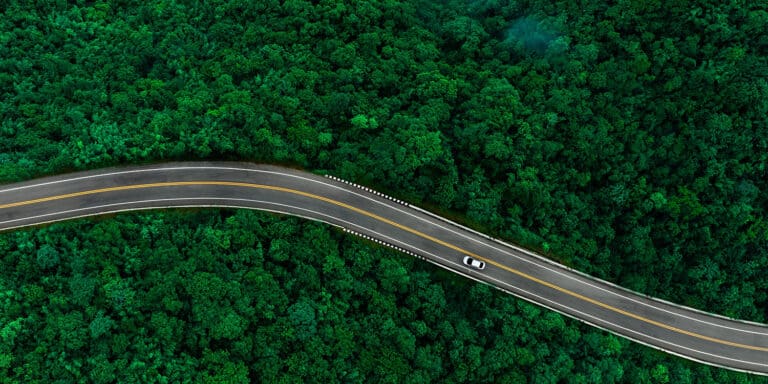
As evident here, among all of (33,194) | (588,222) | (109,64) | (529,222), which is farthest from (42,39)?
(588,222)

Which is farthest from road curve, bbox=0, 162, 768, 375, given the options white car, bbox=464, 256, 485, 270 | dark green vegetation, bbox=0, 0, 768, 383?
dark green vegetation, bbox=0, 0, 768, 383

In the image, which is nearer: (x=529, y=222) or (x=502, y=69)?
(x=529, y=222)

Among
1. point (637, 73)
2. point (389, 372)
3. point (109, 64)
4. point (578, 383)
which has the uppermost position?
point (109, 64)

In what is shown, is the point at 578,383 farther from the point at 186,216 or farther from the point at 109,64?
the point at 109,64

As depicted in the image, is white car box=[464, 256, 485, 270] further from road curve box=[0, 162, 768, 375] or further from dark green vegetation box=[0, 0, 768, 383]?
dark green vegetation box=[0, 0, 768, 383]

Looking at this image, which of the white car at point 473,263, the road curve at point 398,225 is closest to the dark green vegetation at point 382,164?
the road curve at point 398,225

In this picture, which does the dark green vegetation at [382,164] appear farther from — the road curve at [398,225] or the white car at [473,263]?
the white car at [473,263]

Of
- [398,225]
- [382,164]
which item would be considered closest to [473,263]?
[398,225]

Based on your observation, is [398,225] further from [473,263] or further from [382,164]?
[473,263]
